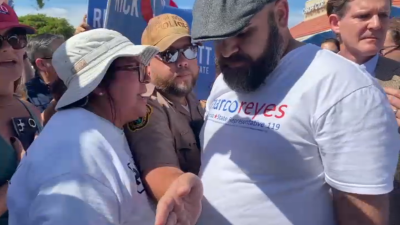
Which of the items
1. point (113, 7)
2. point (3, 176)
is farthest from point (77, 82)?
point (113, 7)

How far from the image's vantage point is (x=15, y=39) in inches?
93.9

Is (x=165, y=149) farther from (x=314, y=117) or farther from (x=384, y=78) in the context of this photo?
(x=384, y=78)

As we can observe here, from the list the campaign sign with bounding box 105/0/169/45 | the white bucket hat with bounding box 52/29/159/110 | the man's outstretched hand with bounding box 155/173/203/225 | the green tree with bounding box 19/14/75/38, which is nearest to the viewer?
the man's outstretched hand with bounding box 155/173/203/225

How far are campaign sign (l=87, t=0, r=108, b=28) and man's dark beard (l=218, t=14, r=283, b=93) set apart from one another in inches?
66.3

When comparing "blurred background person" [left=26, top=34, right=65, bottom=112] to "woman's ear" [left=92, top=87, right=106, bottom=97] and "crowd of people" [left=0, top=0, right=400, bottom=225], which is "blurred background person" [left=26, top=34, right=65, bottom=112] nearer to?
"crowd of people" [left=0, top=0, right=400, bottom=225]

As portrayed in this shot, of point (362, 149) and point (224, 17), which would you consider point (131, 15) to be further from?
point (362, 149)

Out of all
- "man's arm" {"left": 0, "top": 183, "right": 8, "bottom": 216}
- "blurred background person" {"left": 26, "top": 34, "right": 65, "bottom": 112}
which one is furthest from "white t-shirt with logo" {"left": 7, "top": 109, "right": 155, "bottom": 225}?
"blurred background person" {"left": 26, "top": 34, "right": 65, "bottom": 112}

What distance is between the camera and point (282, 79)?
161cm

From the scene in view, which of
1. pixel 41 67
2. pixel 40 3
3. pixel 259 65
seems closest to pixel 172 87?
pixel 259 65

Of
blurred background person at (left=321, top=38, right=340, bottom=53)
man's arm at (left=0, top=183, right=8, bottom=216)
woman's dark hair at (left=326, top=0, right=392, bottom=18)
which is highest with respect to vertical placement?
woman's dark hair at (left=326, top=0, right=392, bottom=18)

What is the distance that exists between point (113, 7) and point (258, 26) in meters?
1.62

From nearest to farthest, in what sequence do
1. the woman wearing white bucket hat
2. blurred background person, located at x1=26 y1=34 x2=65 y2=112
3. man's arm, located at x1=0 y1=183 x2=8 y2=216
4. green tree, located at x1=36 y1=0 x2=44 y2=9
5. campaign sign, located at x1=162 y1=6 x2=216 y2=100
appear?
the woman wearing white bucket hat, man's arm, located at x1=0 y1=183 x2=8 y2=216, blurred background person, located at x1=26 y1=34 x2=65 y2=112, campaign sign, located at x1=162 y1=6 x2=216 y2=100, green tree, located at x1=36 y1=0 x2=44 y2=9

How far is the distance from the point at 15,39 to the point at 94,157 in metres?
1.17

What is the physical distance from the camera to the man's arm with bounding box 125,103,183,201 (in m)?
1.70
